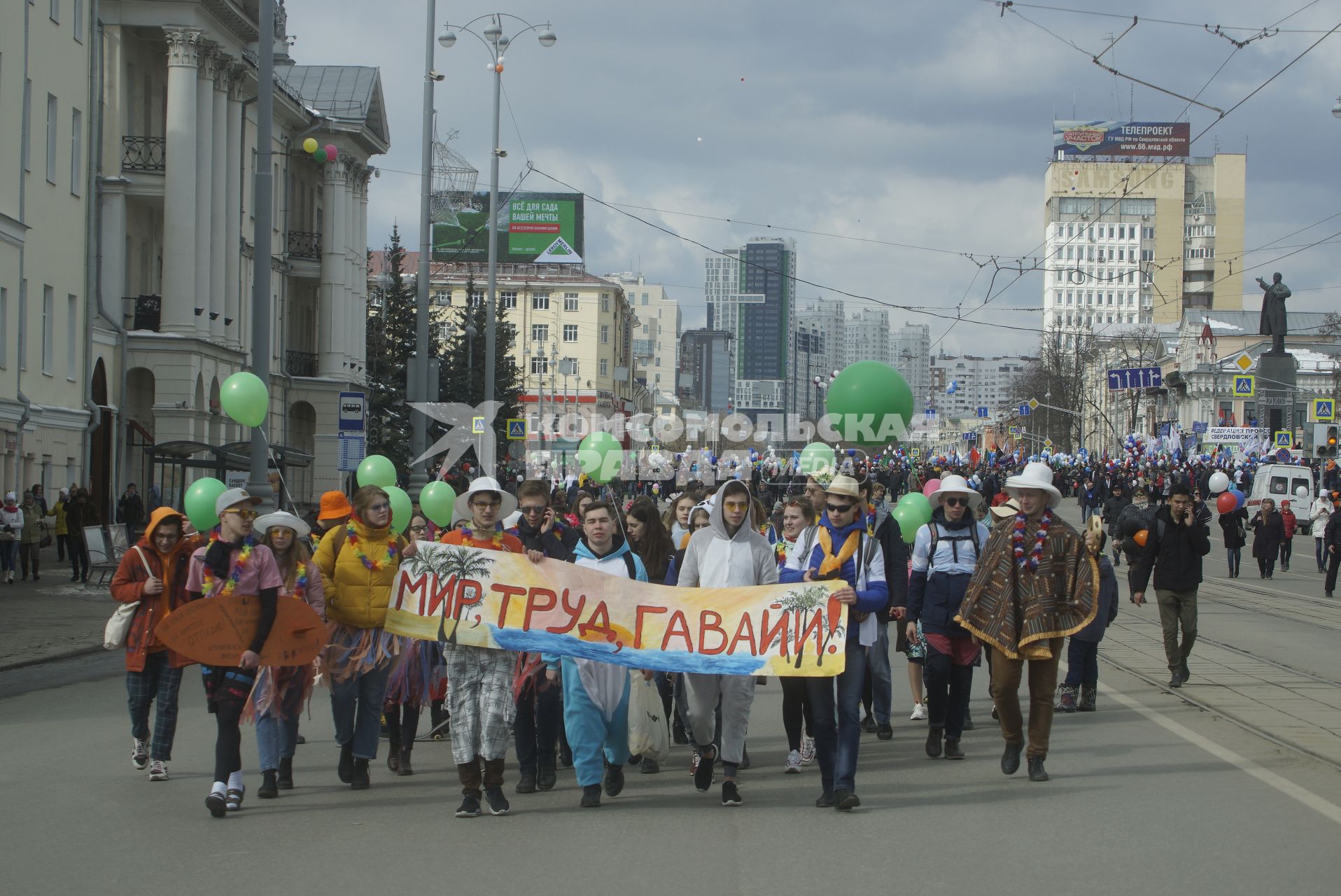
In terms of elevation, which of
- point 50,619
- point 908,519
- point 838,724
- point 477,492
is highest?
point 477,492

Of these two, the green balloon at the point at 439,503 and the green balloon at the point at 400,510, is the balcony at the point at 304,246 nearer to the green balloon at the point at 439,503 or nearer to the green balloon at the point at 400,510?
the green balloon at the point at 439,503

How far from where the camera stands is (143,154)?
38500 mm

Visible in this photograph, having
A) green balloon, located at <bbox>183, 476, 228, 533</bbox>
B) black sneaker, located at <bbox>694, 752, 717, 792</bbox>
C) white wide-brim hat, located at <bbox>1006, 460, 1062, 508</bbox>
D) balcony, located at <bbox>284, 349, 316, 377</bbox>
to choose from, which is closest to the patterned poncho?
white wide-brim hat, located at <bbox>1006, 460, 1062, 508</bbox>

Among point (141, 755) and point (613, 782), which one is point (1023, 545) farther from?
point (141, 755)

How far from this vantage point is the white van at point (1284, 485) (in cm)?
4753

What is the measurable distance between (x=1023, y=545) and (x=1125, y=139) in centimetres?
18020

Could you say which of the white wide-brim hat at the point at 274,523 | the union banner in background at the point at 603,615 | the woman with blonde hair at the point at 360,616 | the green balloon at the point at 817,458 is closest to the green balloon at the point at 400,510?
the woman with blonde hair at the point at 360,616

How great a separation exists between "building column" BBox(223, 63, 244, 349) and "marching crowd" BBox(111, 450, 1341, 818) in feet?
112

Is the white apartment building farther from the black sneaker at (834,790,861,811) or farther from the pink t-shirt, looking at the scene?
the black sneaker at (834,790,861,811)

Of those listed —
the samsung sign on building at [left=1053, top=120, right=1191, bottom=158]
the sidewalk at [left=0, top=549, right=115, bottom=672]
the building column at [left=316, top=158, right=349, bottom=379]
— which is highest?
the samsung sign on building at [left=1053, top=120, right=1191, bottom=158]

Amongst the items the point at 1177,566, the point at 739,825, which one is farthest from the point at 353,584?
the point at 1177,566

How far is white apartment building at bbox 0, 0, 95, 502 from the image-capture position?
96.9 feet

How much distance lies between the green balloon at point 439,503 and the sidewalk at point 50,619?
225 inches

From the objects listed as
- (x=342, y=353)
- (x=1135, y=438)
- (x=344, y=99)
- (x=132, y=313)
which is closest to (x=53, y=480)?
(x=132, y=313)
